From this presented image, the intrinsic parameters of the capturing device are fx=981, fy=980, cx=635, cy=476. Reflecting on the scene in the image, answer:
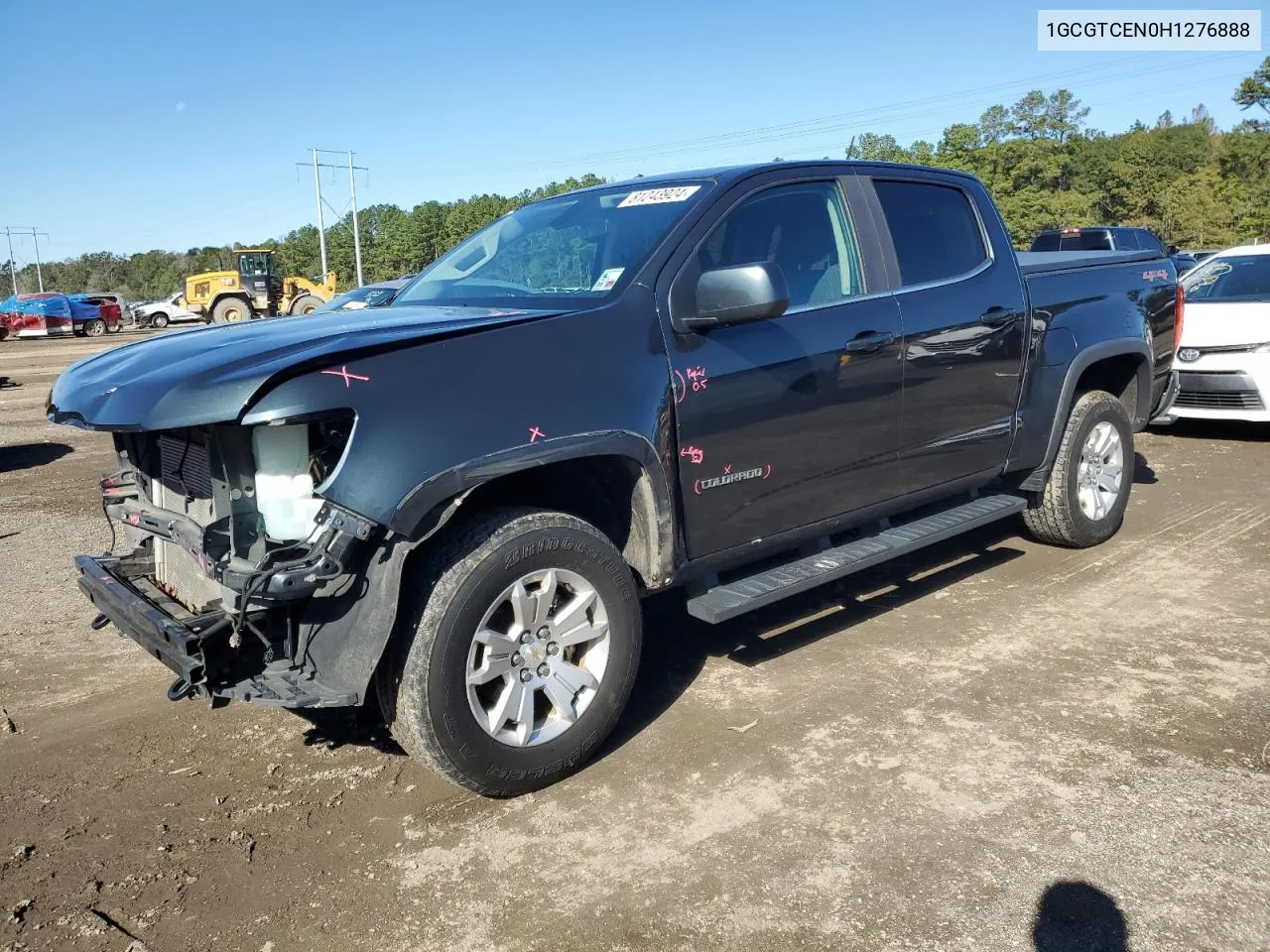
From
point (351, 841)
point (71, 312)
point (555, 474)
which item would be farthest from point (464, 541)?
point (71, 312)

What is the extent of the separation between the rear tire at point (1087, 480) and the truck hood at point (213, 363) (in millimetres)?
3384

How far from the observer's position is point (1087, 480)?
5.56 metres

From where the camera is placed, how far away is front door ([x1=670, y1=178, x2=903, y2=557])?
3523 mm

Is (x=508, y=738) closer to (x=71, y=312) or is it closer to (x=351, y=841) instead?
(x=351, y=841)

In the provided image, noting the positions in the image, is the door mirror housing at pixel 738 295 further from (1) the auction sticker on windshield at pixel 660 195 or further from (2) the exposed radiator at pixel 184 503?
(2) the exposed radiator at pixel 184 503

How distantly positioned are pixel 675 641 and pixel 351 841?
1.91 meters

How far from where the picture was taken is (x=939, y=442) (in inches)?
177

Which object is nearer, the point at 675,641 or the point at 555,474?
the point at 555,474

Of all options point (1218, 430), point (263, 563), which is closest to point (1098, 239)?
point (1218, 430)

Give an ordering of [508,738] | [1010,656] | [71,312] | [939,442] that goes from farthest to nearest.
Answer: [71,312], [939,442], [1010,656], [508,738]

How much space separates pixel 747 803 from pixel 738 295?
167 cm

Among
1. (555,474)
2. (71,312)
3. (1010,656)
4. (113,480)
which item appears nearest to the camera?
(555,474)

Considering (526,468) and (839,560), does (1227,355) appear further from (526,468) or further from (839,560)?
(526,468)

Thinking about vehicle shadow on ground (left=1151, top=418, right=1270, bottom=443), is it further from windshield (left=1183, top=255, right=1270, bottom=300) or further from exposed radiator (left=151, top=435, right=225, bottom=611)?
exposed radiator (left=151, top=435, right=225, bottom=611)
